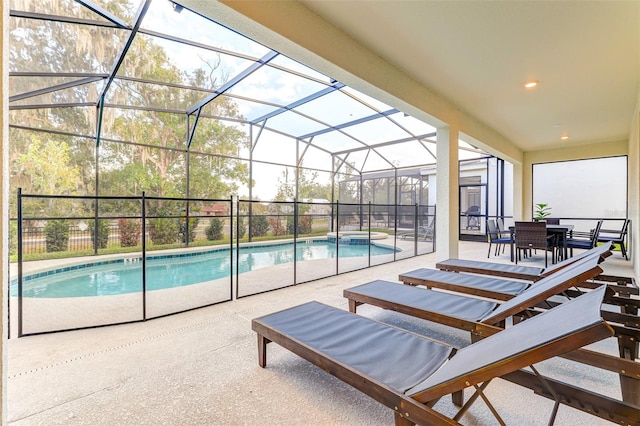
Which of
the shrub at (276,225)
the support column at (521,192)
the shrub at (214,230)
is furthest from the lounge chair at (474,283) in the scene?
the shrub at (214,230)

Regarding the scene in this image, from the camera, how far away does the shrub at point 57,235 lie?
23.1ft

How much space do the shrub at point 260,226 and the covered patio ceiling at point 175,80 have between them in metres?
2.34

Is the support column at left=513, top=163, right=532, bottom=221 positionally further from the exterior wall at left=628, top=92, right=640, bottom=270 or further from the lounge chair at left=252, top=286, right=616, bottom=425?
the lounge chair at left=252, top=286, right=616, bottom=425

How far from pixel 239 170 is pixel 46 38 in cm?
578

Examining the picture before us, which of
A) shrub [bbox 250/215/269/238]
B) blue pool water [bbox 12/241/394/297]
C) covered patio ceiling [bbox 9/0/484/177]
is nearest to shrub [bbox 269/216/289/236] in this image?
shrub [bbox 250/215/269/238]

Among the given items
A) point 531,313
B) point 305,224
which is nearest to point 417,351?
point 531,313

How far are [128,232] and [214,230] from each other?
2.42 m

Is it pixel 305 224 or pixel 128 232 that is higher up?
pixel 305 224

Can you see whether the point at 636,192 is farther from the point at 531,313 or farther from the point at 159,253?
the point at 159,253

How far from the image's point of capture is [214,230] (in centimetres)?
955

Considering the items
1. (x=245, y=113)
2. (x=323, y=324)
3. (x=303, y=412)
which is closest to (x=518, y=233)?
(x=323, y=324)

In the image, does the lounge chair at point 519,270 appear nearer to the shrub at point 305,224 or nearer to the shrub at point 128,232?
the shrub at point 305,224

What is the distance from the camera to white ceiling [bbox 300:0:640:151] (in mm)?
2807

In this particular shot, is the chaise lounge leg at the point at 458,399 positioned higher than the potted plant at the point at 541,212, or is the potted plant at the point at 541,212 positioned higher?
the potted plant at the point at 541,212
